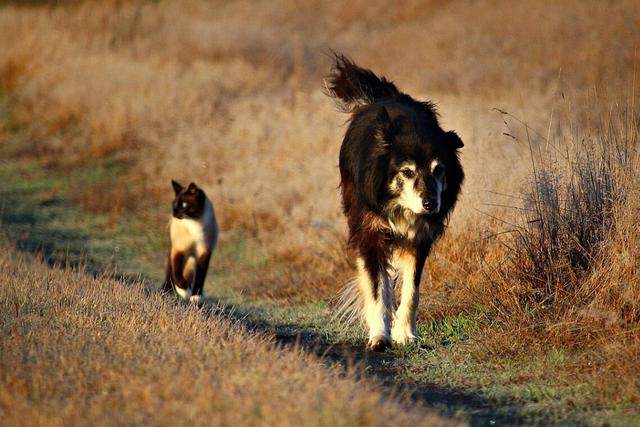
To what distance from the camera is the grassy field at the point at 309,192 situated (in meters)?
5.96

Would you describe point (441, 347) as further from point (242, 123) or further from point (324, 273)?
point (242, 123)

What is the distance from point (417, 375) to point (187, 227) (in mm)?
4405

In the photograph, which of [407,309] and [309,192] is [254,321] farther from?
[309,192]

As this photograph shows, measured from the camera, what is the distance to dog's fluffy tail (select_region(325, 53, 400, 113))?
884 centimetres

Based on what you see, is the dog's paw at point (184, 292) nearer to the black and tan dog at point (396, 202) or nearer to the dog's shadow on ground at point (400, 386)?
the dog's shadow on ground at point (400, 386)

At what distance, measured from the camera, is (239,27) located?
2603cm

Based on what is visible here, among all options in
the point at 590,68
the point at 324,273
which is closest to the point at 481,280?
the point at 324,273

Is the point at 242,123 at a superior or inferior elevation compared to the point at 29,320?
superior

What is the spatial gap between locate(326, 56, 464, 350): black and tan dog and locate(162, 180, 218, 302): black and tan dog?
9.34 feet

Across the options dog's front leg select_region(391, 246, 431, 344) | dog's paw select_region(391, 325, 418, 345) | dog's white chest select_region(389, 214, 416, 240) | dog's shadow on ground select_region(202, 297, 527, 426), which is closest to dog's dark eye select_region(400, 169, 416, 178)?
dog's white chest select_region(389, 214, 416, 240)

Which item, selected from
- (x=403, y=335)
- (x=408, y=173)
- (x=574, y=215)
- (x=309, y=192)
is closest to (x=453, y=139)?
(x=408, y=173)

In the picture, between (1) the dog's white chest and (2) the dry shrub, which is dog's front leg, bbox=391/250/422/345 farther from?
(2) the dry shrub

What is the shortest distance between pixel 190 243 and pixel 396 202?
375 centimetres

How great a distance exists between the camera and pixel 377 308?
7.52 m
